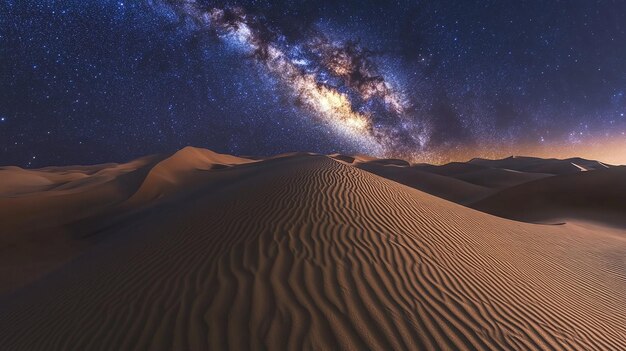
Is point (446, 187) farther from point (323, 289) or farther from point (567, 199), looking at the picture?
point (323, 289)

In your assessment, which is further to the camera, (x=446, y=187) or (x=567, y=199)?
(x=446, y=187)

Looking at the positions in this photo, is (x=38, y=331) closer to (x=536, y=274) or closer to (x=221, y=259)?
(x=221, y=259)

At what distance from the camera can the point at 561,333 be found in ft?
10.3

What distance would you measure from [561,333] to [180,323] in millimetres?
4263

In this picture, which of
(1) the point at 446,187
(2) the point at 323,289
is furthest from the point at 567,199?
(2) the point at 323,289

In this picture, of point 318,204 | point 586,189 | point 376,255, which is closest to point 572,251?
point 376,255

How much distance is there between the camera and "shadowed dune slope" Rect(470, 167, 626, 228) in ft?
38.2

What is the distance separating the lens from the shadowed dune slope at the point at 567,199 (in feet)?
38.2

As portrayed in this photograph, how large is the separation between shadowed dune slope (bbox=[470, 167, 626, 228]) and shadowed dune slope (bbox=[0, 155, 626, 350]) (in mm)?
6452

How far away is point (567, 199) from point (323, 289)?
51.0ft

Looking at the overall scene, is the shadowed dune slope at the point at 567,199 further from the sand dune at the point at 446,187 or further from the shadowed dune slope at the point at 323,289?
the shadowed dune slope at the point at 323,289

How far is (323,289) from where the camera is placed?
3.30 metres

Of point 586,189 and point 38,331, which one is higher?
point 586,189

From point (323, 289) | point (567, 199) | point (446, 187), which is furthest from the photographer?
point (446, 187)
